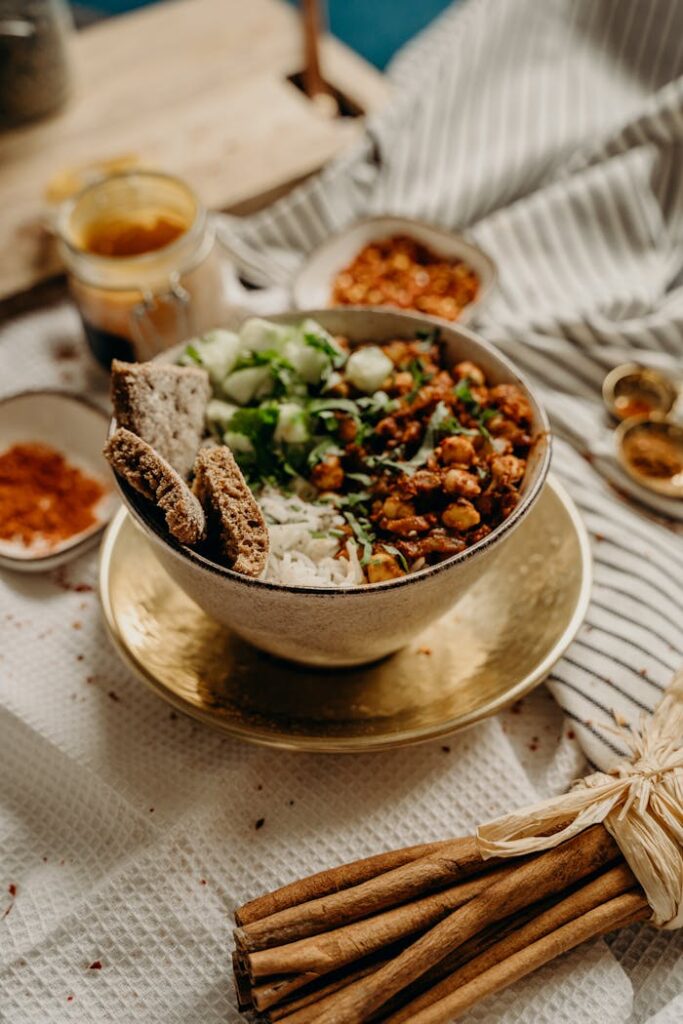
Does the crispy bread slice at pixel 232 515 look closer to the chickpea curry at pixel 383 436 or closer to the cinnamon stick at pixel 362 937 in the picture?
the chickpea curry at pixel 383 436

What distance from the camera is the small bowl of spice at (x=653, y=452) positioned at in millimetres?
1819

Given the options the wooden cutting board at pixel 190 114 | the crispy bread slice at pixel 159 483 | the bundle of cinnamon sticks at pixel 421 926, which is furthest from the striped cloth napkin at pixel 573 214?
the crispy bread slice at pixel 159 483

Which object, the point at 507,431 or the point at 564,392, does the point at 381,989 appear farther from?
the point at 564,392

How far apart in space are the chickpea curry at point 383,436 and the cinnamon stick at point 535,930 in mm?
493

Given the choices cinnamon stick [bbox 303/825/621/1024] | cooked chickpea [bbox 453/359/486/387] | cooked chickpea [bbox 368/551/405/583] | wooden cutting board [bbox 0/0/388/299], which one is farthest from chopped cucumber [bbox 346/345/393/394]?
wooden cutting board [bbox 0/0/388/299]

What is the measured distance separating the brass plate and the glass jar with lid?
526mm

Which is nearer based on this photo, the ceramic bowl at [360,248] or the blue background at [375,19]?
the ceramic bowl at [360,248]

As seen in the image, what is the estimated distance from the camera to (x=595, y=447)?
1.89 meters

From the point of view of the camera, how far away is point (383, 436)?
56.5 inches

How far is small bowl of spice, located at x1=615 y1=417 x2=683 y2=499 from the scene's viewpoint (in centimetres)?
182

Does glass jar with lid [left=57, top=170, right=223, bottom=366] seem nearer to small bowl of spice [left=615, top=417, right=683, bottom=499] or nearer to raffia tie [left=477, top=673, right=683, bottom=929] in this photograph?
small bowl of spice [left=615, top=417, right=683, bottom=499]

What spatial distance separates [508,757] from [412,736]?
0.20m

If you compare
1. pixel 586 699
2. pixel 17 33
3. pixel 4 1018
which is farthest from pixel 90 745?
pixel 17 33

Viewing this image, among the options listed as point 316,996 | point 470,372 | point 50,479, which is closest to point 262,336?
point 470,372
